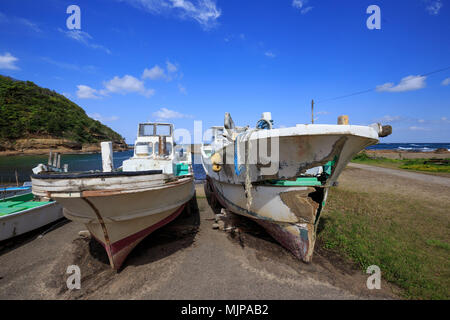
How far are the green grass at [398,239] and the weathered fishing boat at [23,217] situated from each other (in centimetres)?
839

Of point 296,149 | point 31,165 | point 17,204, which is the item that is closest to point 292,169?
point 296,149

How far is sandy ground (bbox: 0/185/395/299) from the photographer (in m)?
3.31

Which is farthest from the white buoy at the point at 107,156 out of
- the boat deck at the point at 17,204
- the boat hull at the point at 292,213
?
the boat hull at the point at 292,213

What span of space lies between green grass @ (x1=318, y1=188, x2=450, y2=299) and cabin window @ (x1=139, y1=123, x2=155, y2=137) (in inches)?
295

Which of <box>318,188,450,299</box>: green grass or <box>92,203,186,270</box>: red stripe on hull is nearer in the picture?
<box>318,188,450,299</box>: green grass

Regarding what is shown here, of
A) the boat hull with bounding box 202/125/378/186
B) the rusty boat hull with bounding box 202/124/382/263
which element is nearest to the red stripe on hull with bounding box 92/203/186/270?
the rusty boat hull with bounding box 202/124/382/263

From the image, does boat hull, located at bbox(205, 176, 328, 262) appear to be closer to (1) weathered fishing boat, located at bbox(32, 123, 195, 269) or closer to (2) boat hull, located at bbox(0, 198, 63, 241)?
(1) weathered fishing boat, located at bbox(32, 123, 195, 269)

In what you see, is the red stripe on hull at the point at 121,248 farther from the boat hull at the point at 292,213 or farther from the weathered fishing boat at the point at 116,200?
the boat hull at the point at 292,213

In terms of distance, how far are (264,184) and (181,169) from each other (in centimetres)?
394

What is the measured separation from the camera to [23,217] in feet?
18.6

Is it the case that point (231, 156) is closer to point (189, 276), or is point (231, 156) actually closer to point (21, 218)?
point (189, 276)

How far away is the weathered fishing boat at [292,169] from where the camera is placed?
130 inches

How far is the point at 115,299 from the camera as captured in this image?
3221mm
